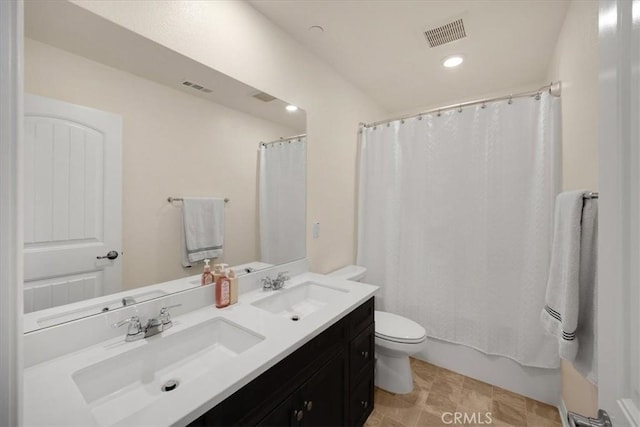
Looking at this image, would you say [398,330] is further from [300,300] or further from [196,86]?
[196,86]

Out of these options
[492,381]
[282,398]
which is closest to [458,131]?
[492,381]

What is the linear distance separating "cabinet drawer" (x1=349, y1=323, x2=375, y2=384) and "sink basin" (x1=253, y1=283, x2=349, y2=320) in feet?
0.86

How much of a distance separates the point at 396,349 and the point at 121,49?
215cm

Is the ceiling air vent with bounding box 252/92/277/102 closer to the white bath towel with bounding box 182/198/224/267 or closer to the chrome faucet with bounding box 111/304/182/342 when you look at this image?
the white bath towel with bounding box 182/198/224/267

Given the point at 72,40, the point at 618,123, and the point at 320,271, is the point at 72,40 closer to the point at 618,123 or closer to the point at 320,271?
the point at 618,123

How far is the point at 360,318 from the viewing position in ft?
4.82

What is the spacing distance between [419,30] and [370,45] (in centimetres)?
33

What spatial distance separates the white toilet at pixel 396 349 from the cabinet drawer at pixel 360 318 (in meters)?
0.31

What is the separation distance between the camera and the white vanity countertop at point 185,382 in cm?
62

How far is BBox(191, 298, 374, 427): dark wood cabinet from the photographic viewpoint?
811 millimetres

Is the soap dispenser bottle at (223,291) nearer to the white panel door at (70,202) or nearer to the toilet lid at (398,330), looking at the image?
the white panel door at (70,202)

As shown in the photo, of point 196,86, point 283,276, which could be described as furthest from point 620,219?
point 196,86

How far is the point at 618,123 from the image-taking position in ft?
1.52

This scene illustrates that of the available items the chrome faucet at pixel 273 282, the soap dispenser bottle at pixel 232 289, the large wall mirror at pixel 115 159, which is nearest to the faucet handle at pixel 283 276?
the chrome faucet at pixel 273 282
